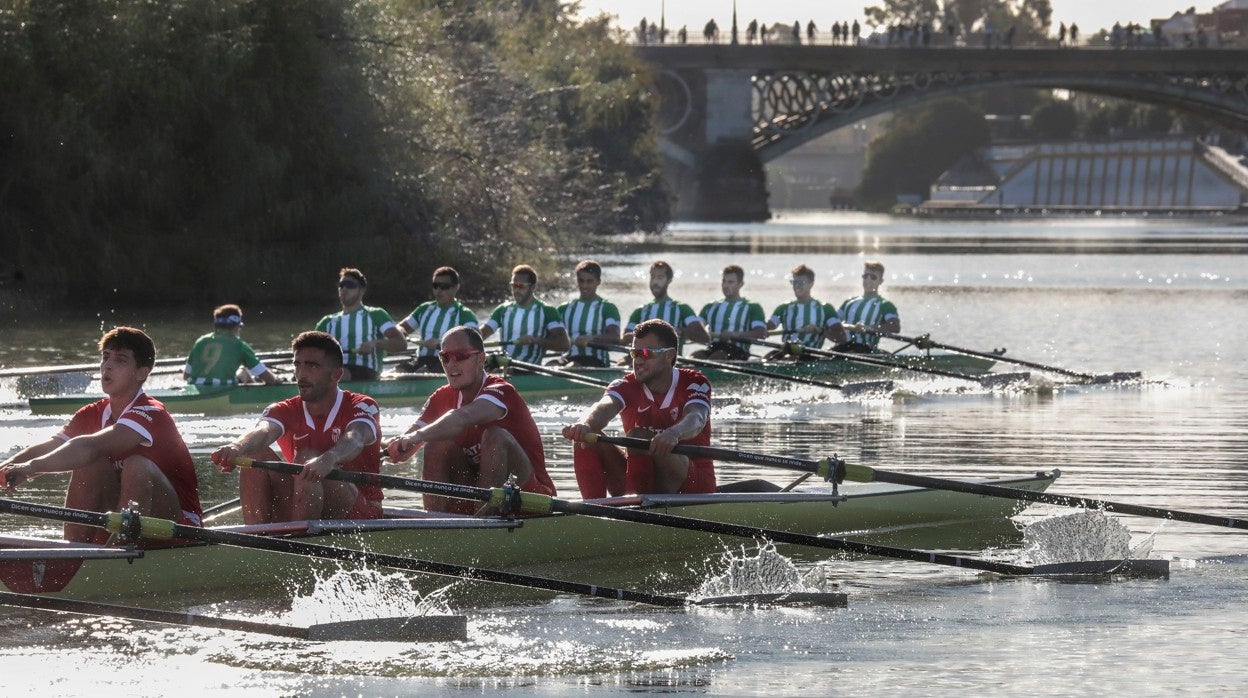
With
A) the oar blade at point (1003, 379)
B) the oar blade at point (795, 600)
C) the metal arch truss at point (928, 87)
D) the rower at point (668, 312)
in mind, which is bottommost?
the oar blade at point (1003, 379)

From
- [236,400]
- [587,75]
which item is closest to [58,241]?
[236,400]

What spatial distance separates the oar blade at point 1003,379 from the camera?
21.7 metres

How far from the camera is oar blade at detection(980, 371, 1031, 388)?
71.2 feet

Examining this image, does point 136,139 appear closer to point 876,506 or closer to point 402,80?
point 402,80

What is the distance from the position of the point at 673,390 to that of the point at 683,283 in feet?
109

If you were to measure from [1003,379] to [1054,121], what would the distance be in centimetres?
12659

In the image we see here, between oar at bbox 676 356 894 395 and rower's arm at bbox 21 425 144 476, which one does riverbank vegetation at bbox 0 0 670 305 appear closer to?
oar at bbox 676 356 894 395

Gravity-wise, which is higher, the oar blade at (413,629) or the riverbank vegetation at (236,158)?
the riverbank vegetation at (236,158)

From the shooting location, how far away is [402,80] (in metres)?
31.7

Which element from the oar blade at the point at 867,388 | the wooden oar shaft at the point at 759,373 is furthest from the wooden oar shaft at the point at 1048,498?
the oar blade at the point at 867,388

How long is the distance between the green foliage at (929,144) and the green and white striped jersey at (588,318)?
126 m

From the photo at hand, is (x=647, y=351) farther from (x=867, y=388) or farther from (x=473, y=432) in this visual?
(x=867, y=388)

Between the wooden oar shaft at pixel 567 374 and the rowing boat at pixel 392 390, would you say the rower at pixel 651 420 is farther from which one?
the rowing boat at pixel 392 390

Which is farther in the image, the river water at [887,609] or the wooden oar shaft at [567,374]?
the wooden oar shaft at [567,374]
